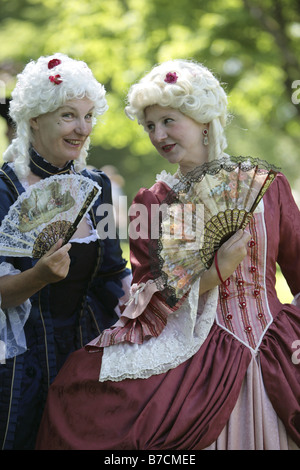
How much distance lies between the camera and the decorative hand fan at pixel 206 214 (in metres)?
2.63

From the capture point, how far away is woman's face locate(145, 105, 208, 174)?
2.89 meters

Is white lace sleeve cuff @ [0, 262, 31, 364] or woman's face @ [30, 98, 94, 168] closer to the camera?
white lace sleeve cuff @ [0, 262, 31, 364]

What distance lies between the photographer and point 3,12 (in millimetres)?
12188

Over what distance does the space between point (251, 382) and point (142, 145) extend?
25.6ft

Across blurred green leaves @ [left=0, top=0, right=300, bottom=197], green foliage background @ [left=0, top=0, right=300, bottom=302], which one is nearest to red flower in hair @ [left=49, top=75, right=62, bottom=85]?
green foliage background @ [left=0, top=0, right=300, bottom=302]

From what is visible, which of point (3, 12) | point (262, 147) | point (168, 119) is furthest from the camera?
point (262, 147)

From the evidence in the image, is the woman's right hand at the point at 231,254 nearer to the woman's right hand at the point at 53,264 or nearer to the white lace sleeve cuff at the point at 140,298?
the white lace sleeve cuff at the point at 140,298

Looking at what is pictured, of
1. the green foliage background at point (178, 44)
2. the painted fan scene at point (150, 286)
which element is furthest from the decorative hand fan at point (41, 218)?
the green foliage background at point (178, 44)

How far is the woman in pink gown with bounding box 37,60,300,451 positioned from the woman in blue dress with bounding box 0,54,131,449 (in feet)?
0.86

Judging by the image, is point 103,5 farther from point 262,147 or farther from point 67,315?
point 262,147

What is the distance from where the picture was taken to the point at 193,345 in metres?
2.61

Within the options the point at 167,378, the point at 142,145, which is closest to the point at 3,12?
the point at 142,145

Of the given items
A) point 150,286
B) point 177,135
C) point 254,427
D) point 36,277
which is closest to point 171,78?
point 177,135

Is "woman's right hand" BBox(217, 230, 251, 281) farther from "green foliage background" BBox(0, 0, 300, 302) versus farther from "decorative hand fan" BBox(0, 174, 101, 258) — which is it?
"green foliage background" BBox(0, 0, 300, 302)
